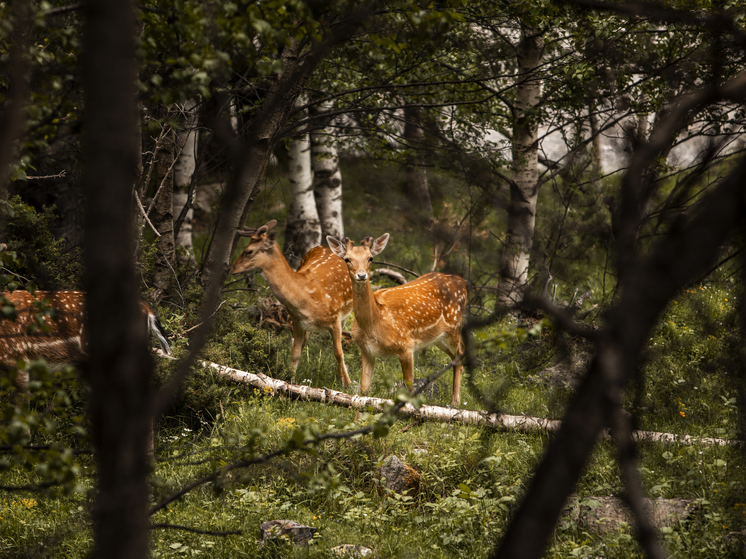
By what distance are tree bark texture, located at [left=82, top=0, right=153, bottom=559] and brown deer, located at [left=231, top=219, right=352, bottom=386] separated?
6222 mm

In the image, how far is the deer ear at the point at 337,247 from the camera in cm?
716

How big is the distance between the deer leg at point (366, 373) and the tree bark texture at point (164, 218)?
2.27 m

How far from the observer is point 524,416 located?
19.5ft

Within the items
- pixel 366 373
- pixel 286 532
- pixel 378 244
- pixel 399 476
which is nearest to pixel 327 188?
pixel 378 244

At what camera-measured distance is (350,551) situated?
430cm

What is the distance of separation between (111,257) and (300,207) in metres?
9.31

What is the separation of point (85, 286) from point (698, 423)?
5959mm

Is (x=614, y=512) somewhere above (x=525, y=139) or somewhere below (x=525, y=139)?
below

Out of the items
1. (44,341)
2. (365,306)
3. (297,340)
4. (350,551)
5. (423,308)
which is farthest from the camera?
(297,340)

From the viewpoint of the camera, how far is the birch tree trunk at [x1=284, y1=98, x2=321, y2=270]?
10.4m

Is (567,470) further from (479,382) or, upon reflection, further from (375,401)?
(479,382)

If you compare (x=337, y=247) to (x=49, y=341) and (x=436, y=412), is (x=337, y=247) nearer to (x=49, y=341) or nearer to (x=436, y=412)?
(x=436, y=412)

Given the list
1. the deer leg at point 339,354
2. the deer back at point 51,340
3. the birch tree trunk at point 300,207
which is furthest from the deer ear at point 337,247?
the birch tree trunk at point 300,207

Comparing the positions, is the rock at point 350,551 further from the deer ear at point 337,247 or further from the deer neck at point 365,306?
the deer ear at point 337,247
